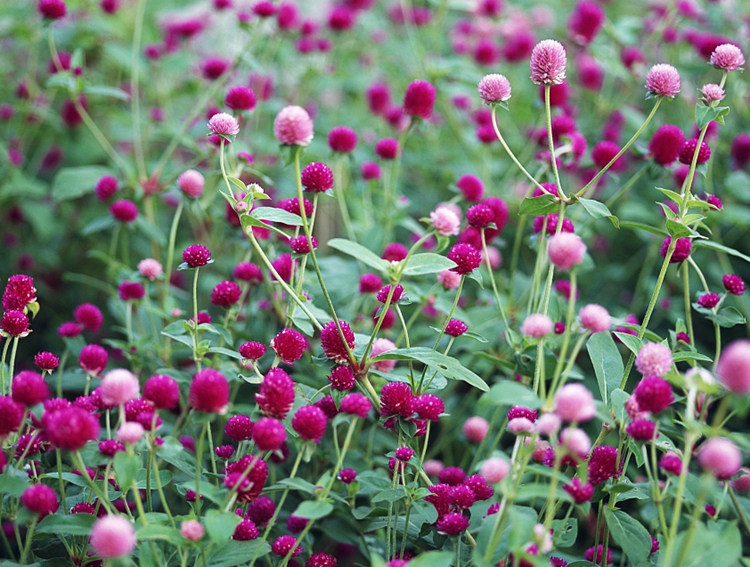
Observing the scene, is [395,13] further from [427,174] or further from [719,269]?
[719,269]

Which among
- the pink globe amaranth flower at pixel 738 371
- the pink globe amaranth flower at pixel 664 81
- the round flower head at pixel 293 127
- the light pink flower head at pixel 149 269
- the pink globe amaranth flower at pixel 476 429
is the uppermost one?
the pink globe amaranth flower at pixel 664 81

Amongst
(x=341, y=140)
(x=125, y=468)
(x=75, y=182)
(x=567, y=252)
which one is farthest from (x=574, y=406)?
(x=75, y=182)

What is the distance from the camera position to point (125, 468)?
89 centimetres

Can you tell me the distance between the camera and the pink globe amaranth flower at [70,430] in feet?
2.86

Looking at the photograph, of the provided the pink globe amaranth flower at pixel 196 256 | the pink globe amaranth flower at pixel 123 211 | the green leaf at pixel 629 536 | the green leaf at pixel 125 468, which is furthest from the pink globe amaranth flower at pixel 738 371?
the pink globe amaranth flower at pixel 123 211

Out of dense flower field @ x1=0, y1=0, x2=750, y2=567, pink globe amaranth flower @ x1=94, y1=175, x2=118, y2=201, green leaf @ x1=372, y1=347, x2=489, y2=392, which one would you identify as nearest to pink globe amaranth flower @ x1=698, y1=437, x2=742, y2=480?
dense flower field @ x1=0, y1=0, x2=750, y2=567

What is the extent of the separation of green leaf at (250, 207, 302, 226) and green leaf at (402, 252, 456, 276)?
0.19m

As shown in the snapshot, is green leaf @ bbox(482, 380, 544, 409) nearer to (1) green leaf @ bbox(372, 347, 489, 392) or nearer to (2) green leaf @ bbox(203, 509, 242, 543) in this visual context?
(1) green leaf @ bbox(372, 347, 489, 392)

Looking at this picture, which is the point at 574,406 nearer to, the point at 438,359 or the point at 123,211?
the point at 438,359

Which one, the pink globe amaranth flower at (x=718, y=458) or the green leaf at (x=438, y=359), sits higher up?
the pink globe amaranth flower at (x=718, y=458)

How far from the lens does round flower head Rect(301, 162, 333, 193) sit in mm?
1230

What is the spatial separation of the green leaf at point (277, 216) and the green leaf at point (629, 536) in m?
0.67

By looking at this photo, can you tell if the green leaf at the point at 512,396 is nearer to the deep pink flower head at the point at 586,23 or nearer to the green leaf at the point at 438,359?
the green leaf at the point at 438,359

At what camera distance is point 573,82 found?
2.88 meters
